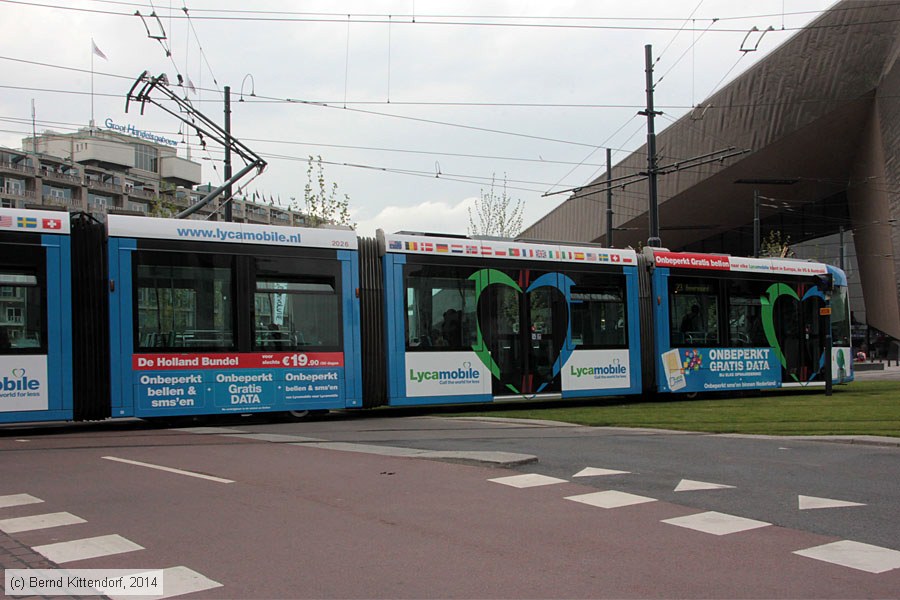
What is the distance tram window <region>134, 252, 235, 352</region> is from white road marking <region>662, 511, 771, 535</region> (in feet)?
31.5

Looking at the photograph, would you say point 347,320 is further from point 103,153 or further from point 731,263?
point 103,153

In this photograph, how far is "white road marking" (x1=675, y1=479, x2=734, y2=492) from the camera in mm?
7898

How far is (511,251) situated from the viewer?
17.6 meters

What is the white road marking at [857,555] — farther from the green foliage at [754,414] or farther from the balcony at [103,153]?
the balcony at [103,153]

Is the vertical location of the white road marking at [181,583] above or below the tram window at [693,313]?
below

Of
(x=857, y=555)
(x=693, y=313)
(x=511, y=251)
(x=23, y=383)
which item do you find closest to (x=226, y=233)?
(x=23, y=383)

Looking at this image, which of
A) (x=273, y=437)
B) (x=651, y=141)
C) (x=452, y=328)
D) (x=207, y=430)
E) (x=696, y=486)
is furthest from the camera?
(x=651, y=141)

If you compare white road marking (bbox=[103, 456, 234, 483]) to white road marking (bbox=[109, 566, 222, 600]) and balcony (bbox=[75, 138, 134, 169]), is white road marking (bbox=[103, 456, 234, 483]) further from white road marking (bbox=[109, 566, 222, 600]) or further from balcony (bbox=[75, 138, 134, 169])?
balcony (bbox=[75, 138, 134, 169])

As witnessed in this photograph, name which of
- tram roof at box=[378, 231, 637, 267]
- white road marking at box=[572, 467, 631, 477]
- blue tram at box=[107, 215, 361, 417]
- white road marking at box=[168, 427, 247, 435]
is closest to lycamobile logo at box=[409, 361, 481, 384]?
blue tram at box=[107, 215, 361, 417]

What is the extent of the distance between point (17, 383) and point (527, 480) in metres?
8.42

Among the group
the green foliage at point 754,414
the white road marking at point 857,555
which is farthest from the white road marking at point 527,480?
the green foliage at point 754,414

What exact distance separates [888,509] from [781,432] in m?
5.28

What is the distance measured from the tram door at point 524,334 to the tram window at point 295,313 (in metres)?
3.17

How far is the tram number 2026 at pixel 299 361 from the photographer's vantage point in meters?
15.0
